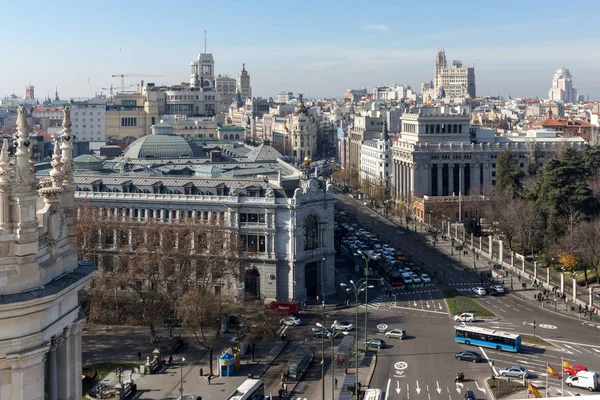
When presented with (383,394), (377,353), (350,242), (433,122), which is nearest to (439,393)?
(383,394)

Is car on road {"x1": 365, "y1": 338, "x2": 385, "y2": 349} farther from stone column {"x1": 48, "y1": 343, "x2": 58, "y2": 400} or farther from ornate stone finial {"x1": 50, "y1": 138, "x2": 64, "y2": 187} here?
stone column {"x1": 48, "y1": 343, "x2": 58, "y2": 400}

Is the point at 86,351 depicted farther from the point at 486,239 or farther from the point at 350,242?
the point at 486,239

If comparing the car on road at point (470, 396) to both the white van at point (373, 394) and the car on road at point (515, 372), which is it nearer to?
the car on road at point (515, 372)

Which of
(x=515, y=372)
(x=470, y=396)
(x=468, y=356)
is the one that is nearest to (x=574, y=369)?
(x=515, y=372)

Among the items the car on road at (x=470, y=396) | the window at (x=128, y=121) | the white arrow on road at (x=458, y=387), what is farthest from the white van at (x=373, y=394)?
the window at (x=128, y=121)

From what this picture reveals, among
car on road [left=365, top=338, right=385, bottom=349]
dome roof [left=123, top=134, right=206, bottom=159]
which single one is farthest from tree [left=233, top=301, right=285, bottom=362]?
dome roof [left=123, top=134, right=206, bottom=159]
